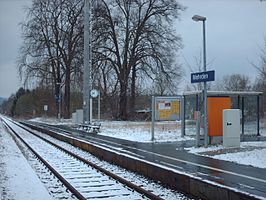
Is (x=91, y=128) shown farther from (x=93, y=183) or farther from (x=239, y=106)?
(x=93, y=183)

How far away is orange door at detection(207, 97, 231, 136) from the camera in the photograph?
18094 mm

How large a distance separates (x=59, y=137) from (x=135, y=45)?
74.4 feet

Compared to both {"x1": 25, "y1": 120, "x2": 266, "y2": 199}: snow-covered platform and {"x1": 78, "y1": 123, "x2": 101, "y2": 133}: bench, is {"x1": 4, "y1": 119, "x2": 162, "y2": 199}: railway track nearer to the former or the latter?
{"x1": 25, "y1": 120, "x2": 266, "y2": 199}: snow-covered platform

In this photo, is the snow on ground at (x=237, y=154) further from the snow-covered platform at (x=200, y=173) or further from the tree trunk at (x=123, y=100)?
the tree trunk at (x=123, y=100)

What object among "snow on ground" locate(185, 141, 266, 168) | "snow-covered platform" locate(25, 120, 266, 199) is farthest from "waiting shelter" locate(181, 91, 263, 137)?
"snow-covered platform" locate(25, 120, 266, 199)

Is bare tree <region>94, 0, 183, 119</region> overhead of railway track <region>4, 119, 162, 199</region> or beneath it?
overhead

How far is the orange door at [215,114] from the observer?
1809 centimetres

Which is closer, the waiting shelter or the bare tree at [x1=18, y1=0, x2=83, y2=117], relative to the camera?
the waiting shelter

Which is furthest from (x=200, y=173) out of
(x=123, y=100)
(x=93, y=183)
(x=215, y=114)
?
(x=123, y=100)

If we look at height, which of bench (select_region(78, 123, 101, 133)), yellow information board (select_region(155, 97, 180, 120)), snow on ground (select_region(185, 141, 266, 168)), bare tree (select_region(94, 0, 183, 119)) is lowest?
snow on ground (select_region(185, 141, 266, 168))

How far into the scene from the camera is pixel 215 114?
720 inches

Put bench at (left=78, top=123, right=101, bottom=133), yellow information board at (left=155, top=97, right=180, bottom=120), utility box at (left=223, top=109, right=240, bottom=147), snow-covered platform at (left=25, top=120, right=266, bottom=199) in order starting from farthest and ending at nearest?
bench at (left=78, top=123, right=101, bottom=133) → yellow information board at (left=155, top=97, right=180, bottom=120) → utility box at (left=223, top=109, right=240, bottom=147) → snow-covered platform at (left=25, top=120, right=266, bottom=199)

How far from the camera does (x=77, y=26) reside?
53.5 meters

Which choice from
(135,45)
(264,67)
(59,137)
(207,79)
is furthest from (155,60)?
(207,79)
